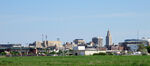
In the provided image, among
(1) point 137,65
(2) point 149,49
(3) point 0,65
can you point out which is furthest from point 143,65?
(2) point 149,49

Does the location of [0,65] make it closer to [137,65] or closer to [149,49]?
[137,65]

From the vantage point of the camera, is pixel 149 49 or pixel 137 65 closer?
pixel 137 65

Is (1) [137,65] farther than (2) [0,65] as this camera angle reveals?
No

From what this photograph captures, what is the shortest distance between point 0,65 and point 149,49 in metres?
150

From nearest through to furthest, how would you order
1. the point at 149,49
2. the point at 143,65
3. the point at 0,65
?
the point at 143,65
the point at 0,65
the point at 149,49

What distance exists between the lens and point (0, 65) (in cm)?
5822

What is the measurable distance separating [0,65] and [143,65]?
21907 millimetres

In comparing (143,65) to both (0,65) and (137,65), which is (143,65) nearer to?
(137,65)

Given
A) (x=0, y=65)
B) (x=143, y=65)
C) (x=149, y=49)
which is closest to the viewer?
(x=143, y=65)

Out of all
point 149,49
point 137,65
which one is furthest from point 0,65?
point 149,49

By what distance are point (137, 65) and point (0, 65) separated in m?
21.0

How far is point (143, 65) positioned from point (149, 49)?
151776 mm

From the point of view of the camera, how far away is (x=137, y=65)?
51656mm

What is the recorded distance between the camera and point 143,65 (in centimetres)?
5078
